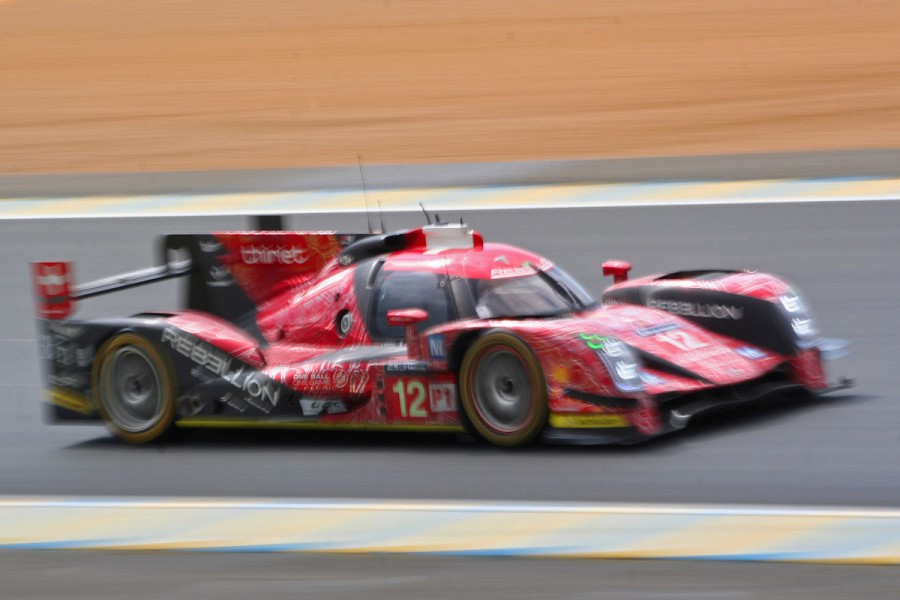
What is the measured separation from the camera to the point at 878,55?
24.7m

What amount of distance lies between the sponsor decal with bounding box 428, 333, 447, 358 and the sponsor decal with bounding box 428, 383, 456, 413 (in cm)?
16

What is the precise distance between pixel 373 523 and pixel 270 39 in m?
25.6

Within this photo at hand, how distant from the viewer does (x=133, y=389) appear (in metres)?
8.82

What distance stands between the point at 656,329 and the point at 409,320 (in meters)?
1.39

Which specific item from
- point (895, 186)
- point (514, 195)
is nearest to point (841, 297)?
point (895, 186)

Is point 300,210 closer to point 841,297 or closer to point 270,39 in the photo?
point 841,297

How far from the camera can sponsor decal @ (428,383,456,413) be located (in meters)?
7.82

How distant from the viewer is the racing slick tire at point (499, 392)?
25.0 ft

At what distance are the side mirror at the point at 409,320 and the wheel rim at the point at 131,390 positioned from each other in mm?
1617

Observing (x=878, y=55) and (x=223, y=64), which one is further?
(x=223, y=64)

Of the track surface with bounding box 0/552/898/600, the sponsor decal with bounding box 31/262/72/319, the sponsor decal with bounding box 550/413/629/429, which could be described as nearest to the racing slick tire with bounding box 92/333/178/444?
the sponsor decal with bounding box 31/262/72/319

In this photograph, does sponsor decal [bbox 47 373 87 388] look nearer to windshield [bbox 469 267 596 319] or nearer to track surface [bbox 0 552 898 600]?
windshield [bbox 469 267 596 319]

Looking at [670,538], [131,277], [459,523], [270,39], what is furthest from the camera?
[270,39]

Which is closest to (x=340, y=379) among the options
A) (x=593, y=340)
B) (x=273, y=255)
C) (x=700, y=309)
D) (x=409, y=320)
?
(x=409, y=320)
